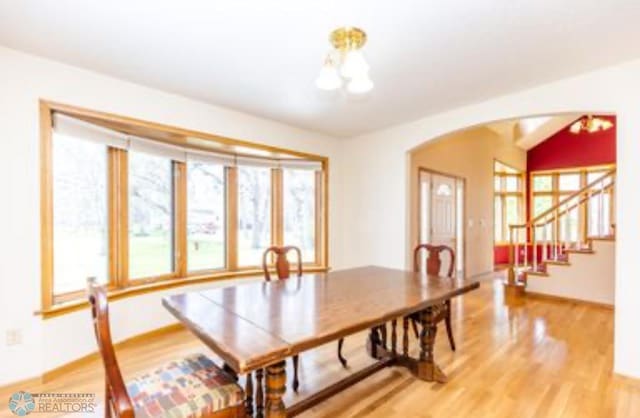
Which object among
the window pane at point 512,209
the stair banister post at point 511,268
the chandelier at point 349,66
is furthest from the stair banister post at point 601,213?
the chandelier at point 349,66

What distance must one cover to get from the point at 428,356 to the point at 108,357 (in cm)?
210

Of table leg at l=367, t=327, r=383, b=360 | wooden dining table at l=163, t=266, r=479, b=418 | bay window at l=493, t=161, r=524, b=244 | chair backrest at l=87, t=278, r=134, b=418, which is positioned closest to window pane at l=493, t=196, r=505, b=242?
bay window at l=493, t=161, r=524, b=244

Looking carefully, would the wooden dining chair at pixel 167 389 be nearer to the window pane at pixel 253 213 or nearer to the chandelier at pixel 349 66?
the chandelier at pixel 349 66

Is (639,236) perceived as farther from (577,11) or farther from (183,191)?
(183,191)

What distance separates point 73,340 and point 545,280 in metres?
5.82

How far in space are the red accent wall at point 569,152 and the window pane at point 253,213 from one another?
5.65 m

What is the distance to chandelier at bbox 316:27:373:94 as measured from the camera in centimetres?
182

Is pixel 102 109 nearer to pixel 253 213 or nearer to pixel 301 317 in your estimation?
pixel 253 213

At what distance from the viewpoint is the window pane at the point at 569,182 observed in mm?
7469

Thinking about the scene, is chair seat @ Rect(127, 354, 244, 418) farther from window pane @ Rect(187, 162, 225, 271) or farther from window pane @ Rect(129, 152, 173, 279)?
window pane @ Rect(187, 162, 225, 271)

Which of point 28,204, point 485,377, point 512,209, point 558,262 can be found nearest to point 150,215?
point 28,204

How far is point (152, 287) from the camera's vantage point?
10.4 feet

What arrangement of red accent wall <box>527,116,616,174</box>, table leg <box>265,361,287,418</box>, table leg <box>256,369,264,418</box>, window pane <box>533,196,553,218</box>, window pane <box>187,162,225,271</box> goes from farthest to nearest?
window pane <box>533,196,553,218</box>, red accent wall <box>527,116,616,174</box>, window pane <box>187,162,225,271</box>, table leg <box>256,369,264,418</box>, table leg <box>265,361,287,418</box>

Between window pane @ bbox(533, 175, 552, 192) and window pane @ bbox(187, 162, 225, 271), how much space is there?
7.72 m
